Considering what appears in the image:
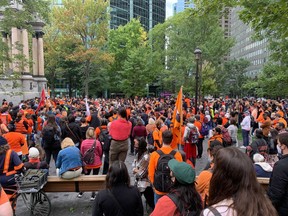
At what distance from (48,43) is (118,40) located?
11572 mm

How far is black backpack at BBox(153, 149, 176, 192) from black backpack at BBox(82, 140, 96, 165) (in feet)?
9.29

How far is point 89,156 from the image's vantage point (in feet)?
22.5

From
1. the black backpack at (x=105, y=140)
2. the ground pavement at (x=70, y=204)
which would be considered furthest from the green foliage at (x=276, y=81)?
the ground pavement at (x=70, y=204)

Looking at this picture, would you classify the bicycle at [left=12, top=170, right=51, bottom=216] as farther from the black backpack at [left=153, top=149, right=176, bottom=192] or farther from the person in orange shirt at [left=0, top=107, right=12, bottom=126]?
the person in orange shirt at [left=0, top=107, right=12, bottom=126]

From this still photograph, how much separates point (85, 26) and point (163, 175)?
131 ft

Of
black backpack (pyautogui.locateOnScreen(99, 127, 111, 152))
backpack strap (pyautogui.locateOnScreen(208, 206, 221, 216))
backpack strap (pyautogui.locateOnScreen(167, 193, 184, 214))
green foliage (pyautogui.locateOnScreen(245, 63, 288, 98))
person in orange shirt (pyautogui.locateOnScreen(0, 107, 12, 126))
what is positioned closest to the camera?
backpack strap (pyautogui.locateOnScreen(208, 206, 221, 216))

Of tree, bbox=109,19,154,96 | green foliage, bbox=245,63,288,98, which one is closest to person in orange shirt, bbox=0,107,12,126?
green foliage, bbox=245,63,288,98

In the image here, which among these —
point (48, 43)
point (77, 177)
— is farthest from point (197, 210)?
point (48, 43)

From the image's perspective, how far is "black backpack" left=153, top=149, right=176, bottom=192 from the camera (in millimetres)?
4203

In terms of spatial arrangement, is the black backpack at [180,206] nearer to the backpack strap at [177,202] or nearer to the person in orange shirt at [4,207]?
the backpack strap at [177,202]

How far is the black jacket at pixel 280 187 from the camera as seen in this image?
10.6ft

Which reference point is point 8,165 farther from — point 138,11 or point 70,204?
point 138,11

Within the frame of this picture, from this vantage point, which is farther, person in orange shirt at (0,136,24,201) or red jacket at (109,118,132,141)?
red jacket at (109,118,132,141)

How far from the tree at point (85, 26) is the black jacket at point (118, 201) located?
38077 mm
